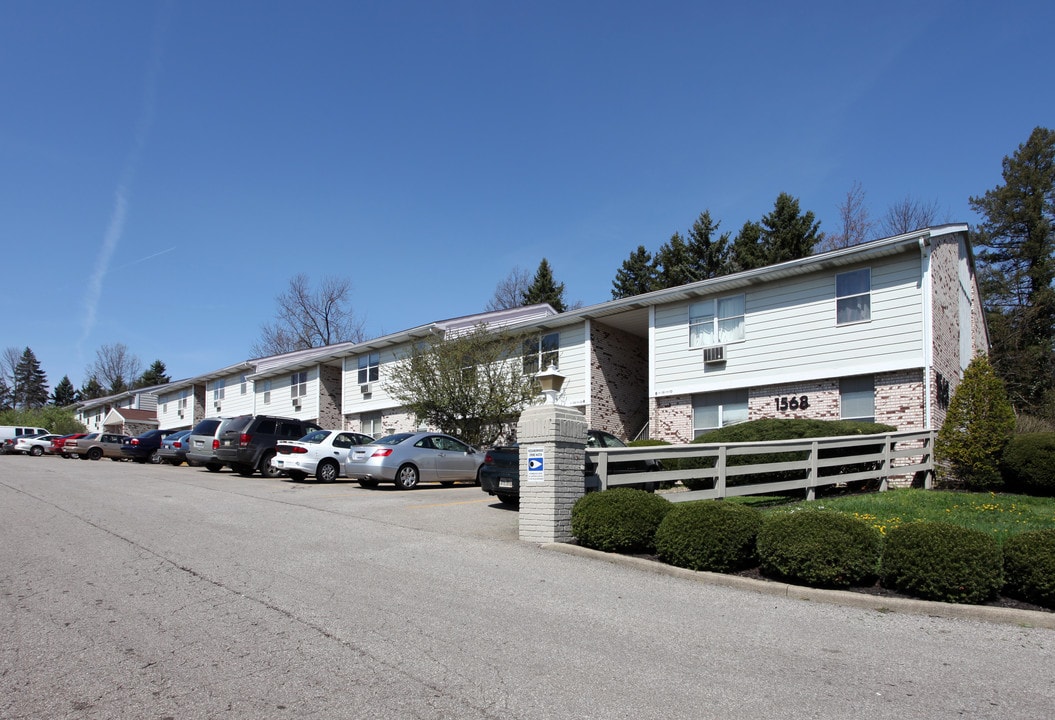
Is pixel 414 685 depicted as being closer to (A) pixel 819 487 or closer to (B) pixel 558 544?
(B) pixel 558 544

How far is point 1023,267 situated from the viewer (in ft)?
141

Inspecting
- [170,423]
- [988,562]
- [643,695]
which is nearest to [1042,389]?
[988,562]

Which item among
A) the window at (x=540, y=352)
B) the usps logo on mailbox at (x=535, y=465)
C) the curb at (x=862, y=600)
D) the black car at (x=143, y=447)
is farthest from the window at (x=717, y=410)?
the black car at (x=143, y=447)

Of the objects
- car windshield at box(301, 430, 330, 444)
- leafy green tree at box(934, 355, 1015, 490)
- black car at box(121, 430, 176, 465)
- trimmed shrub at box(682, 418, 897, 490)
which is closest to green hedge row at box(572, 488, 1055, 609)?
trimmed shrub at box(682, 418, 897, 490)

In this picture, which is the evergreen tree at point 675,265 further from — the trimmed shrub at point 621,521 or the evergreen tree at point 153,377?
the evergreen tree at point 153,377

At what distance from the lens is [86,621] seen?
546 cm

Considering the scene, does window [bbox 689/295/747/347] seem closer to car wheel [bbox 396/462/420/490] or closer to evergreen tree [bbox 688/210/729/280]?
car wheel [bbox 396/462/420/490]

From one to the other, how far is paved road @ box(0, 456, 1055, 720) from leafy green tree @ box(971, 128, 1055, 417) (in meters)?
36.0

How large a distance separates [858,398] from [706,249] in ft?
99.7

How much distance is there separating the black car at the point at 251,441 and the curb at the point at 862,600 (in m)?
16.0

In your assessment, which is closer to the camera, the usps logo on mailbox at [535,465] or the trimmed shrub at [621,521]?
the trimmed shrub at [621,521]

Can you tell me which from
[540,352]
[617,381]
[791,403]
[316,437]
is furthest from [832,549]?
[540,352]

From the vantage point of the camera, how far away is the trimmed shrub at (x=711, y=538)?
306 inches

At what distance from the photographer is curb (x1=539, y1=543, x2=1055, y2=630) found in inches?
243
